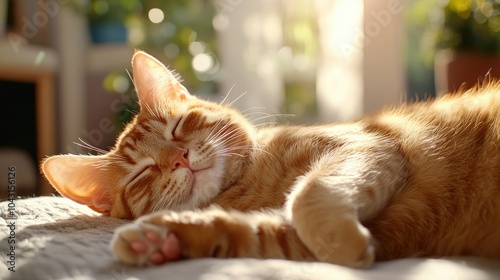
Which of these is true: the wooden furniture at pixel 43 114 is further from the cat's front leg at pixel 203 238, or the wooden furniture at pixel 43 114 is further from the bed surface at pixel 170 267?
the cat's front leg at pixel 203 238

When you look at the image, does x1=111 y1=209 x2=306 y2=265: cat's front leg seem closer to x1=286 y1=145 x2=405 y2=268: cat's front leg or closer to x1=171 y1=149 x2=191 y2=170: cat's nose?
x1=286 y1=145 x2=405 y2=268: cat's front leg

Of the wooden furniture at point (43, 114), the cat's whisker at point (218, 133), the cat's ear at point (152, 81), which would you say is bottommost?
the wooden furniture at point (43, 114)

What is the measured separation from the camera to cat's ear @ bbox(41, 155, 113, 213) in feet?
5.03

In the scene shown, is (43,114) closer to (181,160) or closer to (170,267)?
(181,160)

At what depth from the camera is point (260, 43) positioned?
391 cm

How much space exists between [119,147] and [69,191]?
0.63ft

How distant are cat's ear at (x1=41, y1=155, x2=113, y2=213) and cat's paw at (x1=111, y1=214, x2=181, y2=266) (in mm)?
652

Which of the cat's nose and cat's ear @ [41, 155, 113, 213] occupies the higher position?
the cat's nose

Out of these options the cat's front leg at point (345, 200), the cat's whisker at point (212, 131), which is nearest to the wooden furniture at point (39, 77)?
the cat's whisker at point (212, 131)

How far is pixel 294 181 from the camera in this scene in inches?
50.8

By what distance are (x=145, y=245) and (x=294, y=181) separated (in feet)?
1.55

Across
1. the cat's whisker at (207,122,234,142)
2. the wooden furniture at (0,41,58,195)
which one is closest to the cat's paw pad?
the cat's whisker at (207,122,234,142)

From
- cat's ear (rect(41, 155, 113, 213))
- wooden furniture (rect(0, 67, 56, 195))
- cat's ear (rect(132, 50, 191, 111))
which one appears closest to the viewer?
cat's ear (rect(41, 155, 113, 213))

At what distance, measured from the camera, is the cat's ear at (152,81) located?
5.41 ft
